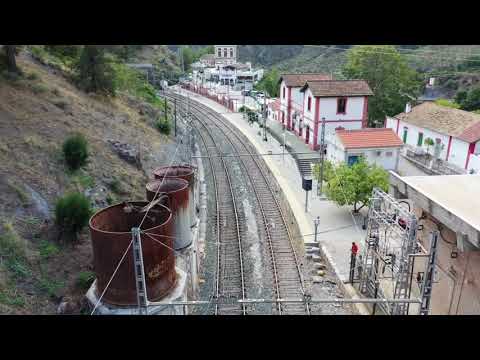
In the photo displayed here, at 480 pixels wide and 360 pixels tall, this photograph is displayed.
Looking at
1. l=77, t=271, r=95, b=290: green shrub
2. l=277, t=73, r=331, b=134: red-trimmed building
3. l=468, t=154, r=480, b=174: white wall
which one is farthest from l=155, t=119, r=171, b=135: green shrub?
l=468, t=154, r=480, b=174: white wall

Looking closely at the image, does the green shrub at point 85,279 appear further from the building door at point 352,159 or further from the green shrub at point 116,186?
the building door at point 352,159

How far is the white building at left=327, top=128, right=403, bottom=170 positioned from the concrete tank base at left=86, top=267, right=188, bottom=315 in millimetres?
14945

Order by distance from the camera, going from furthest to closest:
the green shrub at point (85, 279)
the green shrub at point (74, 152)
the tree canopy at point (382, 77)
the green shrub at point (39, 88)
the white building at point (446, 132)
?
the tree canopy at point (382, 77), the white building at point (446, 132), the green shrub at point (39, 88), the green shrub at point (74, 152), the green shrub at point (85, 279)

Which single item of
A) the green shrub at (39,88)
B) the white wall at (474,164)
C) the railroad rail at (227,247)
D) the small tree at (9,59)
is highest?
the small tree at (9,59)

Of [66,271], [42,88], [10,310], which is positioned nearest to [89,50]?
[42,88]

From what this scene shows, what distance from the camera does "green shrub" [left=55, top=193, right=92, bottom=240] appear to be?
11.3m

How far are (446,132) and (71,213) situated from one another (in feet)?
76.1

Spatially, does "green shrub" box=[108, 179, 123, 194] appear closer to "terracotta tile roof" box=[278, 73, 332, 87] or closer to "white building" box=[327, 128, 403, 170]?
"white building" box=[327, 128, 403, 170]

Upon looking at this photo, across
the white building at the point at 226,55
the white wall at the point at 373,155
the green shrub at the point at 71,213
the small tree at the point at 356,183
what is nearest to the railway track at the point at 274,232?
the small tree at the point at 356,183

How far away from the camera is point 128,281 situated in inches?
351

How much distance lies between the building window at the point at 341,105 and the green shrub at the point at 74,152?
1927cm

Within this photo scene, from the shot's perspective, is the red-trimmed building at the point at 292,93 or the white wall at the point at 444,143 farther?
the red-trimmed building at the point at 292,93

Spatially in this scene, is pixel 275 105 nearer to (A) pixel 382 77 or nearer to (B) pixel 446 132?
(A) pixel 382 77

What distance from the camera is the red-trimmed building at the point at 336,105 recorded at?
28605 millimetres
